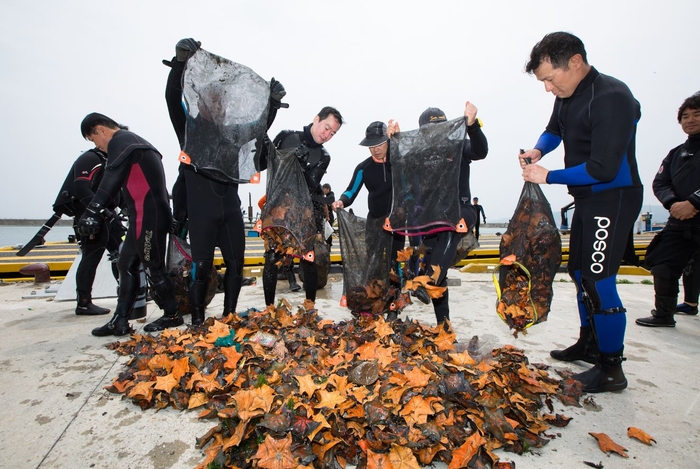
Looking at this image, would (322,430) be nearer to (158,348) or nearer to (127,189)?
(158,348)

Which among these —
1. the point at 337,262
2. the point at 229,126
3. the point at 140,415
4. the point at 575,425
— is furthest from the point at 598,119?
the point at 337,262

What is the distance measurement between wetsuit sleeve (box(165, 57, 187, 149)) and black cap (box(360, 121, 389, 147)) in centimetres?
162

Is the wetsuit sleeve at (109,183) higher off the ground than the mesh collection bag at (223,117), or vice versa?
the mesh collection bag at (223,117)

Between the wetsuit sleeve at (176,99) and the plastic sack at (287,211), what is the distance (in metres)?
0.80

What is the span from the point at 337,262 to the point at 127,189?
5150mm

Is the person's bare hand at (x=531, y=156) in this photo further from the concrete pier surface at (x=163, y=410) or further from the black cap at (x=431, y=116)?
the concrete pier surface at (x=163, y=410)

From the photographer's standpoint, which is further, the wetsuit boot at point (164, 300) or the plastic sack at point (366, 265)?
the plastic sack at point (366, 265)

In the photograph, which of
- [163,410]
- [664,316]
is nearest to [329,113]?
[163,410]

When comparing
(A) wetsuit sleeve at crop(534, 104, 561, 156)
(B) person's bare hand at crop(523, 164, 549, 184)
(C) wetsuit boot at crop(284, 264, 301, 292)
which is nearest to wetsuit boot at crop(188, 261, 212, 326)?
(C) wetsuit boot at crop(284, 264, 301, 292)

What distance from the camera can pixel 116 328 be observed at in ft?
10.1

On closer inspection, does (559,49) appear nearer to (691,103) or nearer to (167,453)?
(691,103)

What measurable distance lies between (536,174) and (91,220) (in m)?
3.39

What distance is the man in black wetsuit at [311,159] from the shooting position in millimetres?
3498

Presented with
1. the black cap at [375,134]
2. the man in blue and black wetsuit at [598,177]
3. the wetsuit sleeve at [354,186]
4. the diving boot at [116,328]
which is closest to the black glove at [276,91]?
the black cap at [375,134]
